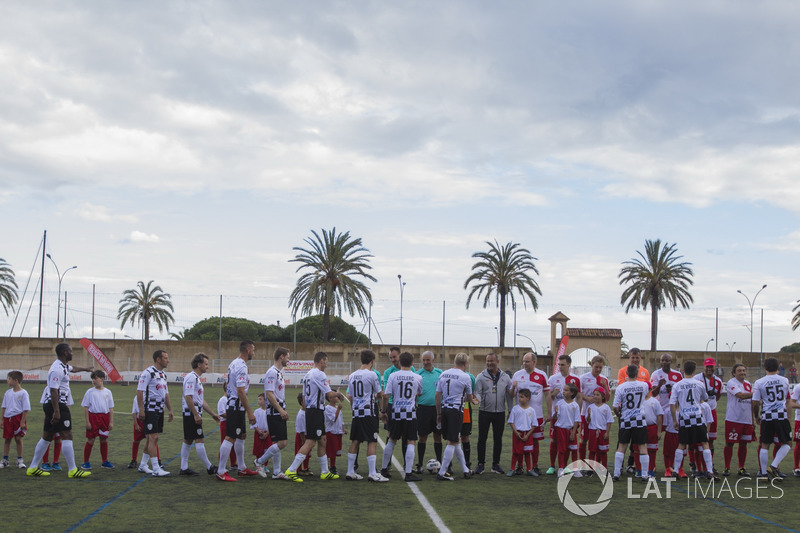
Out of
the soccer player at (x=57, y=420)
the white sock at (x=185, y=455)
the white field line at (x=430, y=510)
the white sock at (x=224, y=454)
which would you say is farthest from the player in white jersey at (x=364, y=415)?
the soccer player at (x=57, y=420)

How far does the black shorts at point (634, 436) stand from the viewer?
36.9 ft

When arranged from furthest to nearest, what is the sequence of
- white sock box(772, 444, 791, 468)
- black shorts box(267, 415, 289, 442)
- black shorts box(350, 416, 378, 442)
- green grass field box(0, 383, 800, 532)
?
white sock box(772, 444, 791, 468)
black shorts box(350, 416, 378, 442)
black shorts box(267, 415, 289, 442)
green grass field box(0, 383, 800, 532)

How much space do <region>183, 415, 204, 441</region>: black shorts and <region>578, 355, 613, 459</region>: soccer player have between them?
20.0 feet

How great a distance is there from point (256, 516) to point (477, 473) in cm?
480

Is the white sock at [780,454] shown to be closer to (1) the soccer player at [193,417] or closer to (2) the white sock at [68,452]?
(1) the soccer player at [193,417]

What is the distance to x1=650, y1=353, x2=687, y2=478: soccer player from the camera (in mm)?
12016

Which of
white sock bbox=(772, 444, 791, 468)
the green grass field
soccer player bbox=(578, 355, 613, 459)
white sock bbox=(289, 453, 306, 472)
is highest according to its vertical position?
soccer player bbox=(578, 355, 613, 459)

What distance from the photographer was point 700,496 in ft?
33.1

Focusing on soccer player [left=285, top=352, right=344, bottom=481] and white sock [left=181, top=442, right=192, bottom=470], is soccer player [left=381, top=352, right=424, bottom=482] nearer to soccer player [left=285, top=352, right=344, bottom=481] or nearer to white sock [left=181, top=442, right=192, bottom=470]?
soccer player [left=285, top=352, right=344, bottom=481]

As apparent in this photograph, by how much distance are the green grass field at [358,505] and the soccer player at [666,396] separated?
28.9 inches

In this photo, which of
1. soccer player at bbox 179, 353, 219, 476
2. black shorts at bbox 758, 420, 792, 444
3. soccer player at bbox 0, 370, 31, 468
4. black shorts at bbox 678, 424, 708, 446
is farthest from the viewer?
soccer player at bbox 0, 370, 31, 468

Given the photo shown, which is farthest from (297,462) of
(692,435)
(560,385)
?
(692,435)

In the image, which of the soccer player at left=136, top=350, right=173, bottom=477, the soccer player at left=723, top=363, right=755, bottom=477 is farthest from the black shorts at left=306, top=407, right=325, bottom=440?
the soccer player at left=723, top=363, right=755, bottom=477

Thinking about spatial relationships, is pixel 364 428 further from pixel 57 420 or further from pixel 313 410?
pixel 57 420
